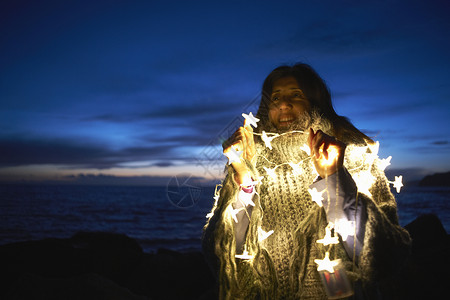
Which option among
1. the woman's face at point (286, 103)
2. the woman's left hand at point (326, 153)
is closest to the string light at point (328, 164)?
the woman's left hand at point (326, 153)

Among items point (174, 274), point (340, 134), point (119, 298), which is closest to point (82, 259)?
point (174, 274)

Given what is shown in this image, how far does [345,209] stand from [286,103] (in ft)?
2.64

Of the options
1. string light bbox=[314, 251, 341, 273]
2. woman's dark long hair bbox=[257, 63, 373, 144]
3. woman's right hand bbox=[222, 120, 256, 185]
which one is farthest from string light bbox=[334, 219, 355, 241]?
woman's dark long hair bbox=[257, 63, 373, 144]

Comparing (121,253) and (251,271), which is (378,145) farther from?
(121,253)

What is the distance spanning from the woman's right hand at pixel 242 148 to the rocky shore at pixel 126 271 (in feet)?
10.7

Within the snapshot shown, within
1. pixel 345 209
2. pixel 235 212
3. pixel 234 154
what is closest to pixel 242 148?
pixel 234 154

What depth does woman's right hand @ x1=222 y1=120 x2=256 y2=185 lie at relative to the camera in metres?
1.65

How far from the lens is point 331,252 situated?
5.04ft

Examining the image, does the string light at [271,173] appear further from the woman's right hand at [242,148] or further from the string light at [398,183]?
the string light at [398,183]

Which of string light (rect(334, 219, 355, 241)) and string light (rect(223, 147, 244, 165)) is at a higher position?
string light (rect(223, 147, 244, 165))

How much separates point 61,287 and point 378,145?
4.18m

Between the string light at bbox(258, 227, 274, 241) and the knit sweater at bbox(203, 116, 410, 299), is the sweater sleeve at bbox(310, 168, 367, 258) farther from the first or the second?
the string light at bbox(258, 227, 274, 241)

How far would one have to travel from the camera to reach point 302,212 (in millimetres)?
1732

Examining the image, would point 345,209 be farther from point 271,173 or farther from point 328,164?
point 271,173
